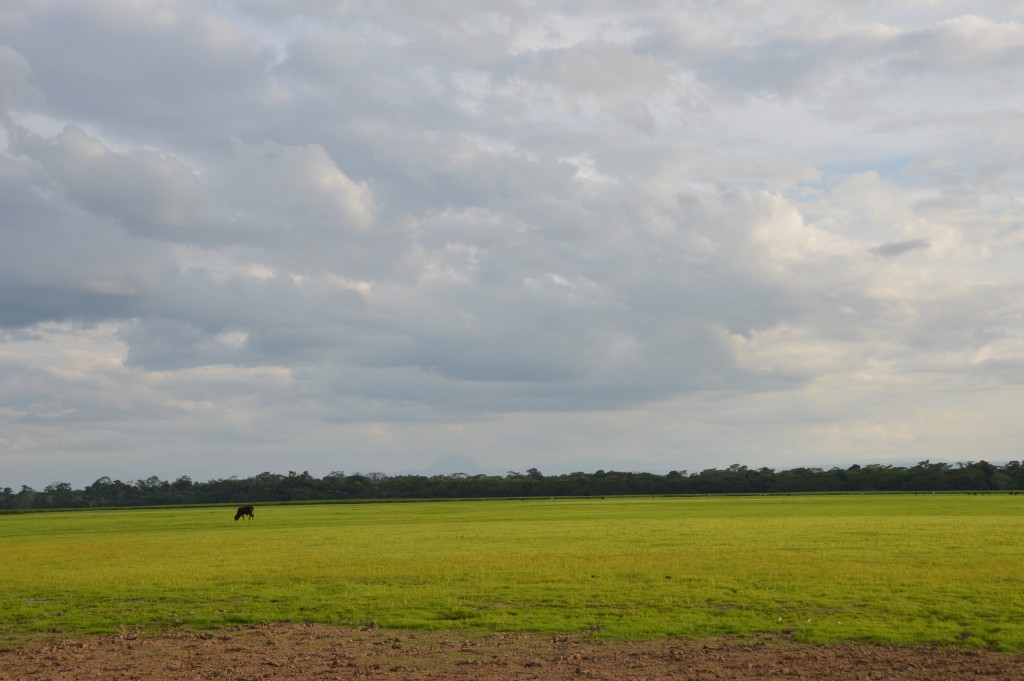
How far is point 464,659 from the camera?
1636 centimetres

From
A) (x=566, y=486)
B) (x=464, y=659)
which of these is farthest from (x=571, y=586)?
(x=566, y=486)

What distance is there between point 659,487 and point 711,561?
150190 mm

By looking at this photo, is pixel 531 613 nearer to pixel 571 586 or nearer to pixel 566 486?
pixel 571 586

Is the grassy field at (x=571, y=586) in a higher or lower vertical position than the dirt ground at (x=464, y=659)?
higher

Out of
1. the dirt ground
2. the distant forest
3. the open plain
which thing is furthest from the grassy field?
the distant forest

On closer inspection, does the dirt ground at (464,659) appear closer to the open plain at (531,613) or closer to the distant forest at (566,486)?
the open plain at (531,613)

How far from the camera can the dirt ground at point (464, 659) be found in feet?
49.7

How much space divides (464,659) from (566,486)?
6355 inches

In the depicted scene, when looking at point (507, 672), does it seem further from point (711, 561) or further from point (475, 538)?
point (475, 538)

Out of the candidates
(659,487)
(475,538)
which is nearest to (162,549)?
(475,538)

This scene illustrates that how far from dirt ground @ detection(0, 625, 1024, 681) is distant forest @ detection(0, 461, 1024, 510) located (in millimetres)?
146937

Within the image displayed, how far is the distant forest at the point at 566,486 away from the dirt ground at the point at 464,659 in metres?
147

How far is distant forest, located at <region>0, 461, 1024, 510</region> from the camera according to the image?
161 m

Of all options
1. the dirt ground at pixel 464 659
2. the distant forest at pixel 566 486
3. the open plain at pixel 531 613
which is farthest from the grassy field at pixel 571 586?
the distant forest at pixel 566 486
